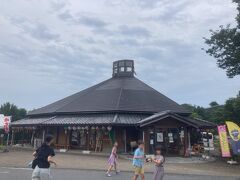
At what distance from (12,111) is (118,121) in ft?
87.9

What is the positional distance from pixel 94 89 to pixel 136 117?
8.96 meters

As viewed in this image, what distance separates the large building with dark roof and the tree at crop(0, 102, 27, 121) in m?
12.7

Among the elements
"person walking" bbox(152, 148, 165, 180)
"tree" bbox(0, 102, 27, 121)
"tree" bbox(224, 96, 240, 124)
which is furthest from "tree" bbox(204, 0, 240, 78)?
"tree" bbox(0, 102, 27, 121)

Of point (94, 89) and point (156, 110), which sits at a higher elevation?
point (94, 89)

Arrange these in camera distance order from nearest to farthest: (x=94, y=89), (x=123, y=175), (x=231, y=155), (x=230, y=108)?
(x=123, y=175), (x=231, y=155), (x=230, y=108), (x=94, y=89)

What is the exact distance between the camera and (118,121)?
27484mm

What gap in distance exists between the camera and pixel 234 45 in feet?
74.9

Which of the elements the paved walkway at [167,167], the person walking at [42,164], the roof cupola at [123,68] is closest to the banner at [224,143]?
the paved walkway at [167,167]

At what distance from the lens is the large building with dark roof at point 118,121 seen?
26.0 meters

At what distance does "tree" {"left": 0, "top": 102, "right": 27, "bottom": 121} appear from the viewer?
4808 centimetres

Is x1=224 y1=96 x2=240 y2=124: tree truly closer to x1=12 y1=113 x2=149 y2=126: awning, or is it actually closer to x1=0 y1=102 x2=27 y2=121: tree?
x1=12 y1=113 x2=149 y2=126: awning

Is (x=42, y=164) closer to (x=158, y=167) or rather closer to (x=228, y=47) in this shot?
(x=158, y=167)

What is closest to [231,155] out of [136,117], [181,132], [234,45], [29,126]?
[181,132]

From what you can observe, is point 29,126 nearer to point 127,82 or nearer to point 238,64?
point 127,82
